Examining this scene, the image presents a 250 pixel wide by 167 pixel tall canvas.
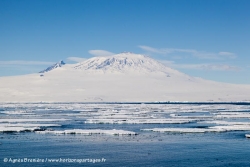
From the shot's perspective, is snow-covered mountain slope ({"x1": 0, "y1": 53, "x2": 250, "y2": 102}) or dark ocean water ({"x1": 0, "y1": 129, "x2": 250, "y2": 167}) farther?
snow-covered mountain slope ({"x1": 0, "y1": 53, "x2": 250, "y2": 102})

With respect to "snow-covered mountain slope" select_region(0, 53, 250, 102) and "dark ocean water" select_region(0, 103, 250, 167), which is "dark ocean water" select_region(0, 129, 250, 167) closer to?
"dark ocean water" select_region(0, 103, 250, 167)

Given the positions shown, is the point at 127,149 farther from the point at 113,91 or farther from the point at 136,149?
the point at 113,91

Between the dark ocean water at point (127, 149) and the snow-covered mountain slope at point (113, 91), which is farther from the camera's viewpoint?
the snow-covered mountain slope at point (113, 91)

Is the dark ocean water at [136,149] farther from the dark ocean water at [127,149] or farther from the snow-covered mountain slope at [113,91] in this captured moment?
the snow-covered mountain slope at [113,91]

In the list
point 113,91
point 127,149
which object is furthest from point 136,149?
point 113,91

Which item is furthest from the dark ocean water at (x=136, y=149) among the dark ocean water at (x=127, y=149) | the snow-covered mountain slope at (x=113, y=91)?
the snow-covered mountain slope at (x=113, y=91)

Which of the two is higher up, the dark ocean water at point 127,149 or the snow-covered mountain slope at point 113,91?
the snow-covered mountain slope at point 113,91

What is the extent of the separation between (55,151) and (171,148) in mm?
7353

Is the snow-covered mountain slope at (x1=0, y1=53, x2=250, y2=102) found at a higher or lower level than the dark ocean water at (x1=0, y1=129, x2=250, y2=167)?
higher

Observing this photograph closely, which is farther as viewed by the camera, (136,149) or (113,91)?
(113,91)

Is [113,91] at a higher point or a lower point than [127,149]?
higher

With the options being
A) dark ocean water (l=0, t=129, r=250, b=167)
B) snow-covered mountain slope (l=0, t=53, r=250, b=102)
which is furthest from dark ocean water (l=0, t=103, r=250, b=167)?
snow-covered mountain slope (l=0, t=53, r=250, b=102)

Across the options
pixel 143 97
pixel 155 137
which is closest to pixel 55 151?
pixel 155 137

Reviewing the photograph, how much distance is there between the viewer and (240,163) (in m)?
20.0
